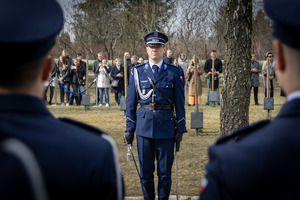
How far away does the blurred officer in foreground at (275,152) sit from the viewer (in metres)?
1.42

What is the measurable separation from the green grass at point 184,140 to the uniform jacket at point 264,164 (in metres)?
4.59

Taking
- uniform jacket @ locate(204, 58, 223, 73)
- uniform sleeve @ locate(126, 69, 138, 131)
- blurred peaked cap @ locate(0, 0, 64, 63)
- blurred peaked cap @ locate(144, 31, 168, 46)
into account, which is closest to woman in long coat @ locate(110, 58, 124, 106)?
uniform jacket @ locate(204, 58, 223, 73)

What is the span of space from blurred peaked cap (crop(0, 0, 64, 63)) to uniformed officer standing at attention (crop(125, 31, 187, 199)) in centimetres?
359

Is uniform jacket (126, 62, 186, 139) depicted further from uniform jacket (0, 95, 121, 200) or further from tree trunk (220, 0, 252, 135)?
uniform jacket (0, 95, 121, 200)

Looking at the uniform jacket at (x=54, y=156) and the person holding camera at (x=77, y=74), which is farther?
the person holding camera at (x=77, y=74)

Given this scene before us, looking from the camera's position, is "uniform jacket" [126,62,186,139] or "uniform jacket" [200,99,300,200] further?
"uniform jacket" [126,62,186,139]

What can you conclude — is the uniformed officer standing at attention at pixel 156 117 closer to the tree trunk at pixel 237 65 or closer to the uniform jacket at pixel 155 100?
the uniform jacket at pixel 155 100

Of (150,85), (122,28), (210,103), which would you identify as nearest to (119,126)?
(210,103)

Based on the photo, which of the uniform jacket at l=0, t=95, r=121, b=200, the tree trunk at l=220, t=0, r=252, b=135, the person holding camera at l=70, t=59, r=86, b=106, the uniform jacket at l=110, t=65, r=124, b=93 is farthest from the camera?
the uniform jacket at l=110, t=65, r=124, b=93

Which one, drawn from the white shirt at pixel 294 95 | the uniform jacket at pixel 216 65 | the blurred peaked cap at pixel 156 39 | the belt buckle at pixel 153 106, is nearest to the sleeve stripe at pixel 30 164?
the white shirt at pixel 294 95

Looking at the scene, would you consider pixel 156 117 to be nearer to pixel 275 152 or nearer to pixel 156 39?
pixel 156 39

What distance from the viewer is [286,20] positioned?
4.84 feet

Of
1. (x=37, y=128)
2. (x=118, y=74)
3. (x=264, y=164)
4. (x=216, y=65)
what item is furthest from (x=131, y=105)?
(x=216, y=65)

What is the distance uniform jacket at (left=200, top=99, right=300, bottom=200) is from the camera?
4.64ft
